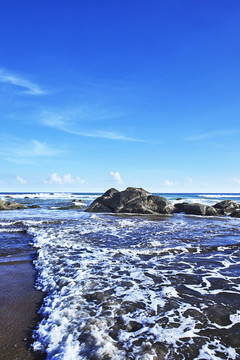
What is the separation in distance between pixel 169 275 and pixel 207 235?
5491 millimetres

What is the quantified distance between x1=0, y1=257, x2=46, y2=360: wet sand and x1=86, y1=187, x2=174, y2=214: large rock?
14.9 metres

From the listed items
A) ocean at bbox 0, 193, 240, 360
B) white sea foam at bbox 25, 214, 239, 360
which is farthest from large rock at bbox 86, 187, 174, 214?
white sea foam at bbox 25, 214, 239, 360

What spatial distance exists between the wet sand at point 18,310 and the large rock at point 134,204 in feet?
49.0

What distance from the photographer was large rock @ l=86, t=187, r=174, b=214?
20297 mm

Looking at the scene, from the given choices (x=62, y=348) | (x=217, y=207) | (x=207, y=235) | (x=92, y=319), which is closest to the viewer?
(x=62, y=348)

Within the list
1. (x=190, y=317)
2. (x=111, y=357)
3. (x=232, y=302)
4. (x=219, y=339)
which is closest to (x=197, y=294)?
(x=232, y=302)

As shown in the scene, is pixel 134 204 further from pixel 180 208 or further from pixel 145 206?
pixel 180 208

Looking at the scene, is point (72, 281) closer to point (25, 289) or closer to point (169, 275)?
point (25, 289)

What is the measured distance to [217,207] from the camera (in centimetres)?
2161

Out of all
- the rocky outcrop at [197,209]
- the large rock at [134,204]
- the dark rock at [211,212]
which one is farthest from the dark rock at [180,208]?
the dark rock at [211,212]

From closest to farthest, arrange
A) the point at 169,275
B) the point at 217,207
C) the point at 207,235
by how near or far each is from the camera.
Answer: the point at 169,275 < the point at 207,235 < the point at 217,207

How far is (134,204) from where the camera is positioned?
20.4 metres

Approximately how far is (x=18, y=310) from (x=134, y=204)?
17.1 m

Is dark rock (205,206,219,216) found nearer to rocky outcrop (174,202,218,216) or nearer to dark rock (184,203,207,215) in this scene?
rocky outcrop (174,202,218,216)
